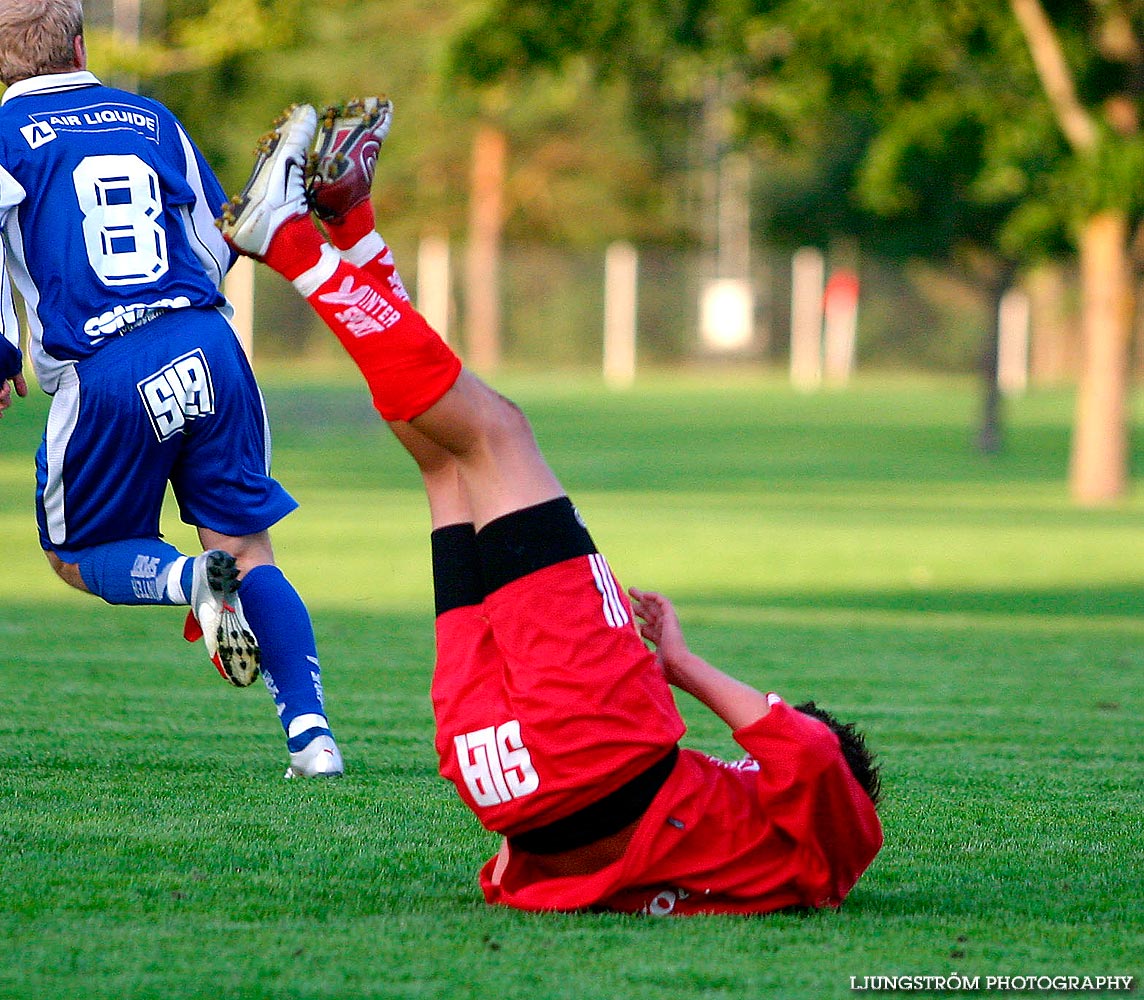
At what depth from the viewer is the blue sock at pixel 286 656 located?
18.3ft

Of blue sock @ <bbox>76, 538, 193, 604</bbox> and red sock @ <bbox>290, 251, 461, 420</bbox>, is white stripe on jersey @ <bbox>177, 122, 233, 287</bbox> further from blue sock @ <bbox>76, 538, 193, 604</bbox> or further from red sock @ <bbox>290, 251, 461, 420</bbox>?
red sock @ <bbox>290, 251, 461, 420</bbox>

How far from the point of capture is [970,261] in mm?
32781

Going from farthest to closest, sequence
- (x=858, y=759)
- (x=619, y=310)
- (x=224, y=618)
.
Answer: (x=619, y=310), (x=224, y=618), (x=858, y=759)

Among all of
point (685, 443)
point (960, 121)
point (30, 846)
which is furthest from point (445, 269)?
point (30, 846)

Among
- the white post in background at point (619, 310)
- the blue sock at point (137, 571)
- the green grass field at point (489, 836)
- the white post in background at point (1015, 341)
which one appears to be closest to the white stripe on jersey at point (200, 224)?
the blue sock at point (137, 571)

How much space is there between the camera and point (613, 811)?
163 inches

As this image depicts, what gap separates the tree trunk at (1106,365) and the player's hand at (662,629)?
1756 centimetres

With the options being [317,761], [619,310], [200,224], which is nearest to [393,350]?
[200,224]

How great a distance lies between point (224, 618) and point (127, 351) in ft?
2.79

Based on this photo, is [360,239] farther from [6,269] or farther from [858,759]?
[858,759]

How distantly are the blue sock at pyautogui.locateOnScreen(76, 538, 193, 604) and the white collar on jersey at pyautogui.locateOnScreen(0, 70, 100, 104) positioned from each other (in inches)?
48.9

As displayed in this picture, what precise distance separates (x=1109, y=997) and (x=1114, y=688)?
4984 mm

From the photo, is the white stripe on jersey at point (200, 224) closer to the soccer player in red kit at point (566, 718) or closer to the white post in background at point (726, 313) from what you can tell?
the soccer player in red kit at point (566, 718)

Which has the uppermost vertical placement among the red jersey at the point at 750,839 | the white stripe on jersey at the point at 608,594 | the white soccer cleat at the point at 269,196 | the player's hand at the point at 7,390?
the white soccer cleat at the point at 269,196
